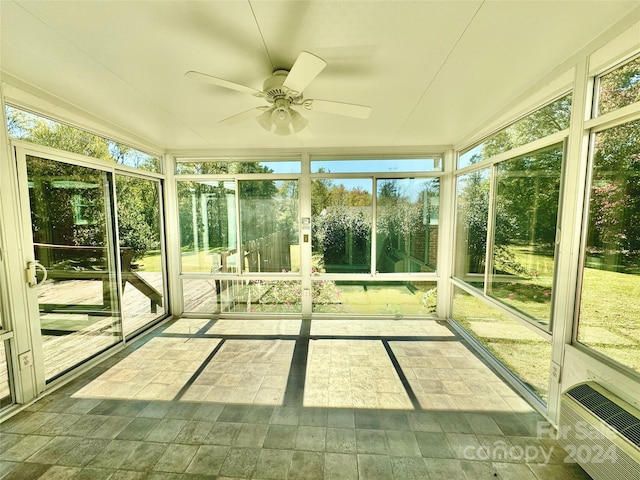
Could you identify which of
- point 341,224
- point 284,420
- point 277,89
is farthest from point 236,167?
point 284,420

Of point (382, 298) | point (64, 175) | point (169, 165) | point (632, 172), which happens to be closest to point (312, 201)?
point (382, 298)

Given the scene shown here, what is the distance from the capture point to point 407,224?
375 cm

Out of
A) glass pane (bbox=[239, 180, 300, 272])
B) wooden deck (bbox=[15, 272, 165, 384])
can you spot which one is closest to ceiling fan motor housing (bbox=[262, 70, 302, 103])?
glass pane (bbox=[239, 180, 300, 272])

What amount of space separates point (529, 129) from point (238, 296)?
158 inches

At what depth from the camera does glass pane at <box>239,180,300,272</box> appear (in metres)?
3.81

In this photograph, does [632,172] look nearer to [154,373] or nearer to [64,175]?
[154,373]

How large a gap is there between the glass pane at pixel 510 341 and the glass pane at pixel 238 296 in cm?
233

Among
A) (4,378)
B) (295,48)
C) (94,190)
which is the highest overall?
(295,48)

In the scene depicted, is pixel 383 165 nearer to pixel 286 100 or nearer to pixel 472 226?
pixel 472 226

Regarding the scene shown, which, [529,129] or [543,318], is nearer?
[543,318]

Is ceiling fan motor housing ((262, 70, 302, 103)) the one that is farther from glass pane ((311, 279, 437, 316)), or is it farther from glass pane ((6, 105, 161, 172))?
glass pane ((311, 279, 437, 316))

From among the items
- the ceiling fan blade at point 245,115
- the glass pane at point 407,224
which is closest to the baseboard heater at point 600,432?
the glass pane at point 407,224

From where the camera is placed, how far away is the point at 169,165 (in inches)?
147

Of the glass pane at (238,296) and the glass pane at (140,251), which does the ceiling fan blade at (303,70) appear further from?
the glass pane at (238,296)
